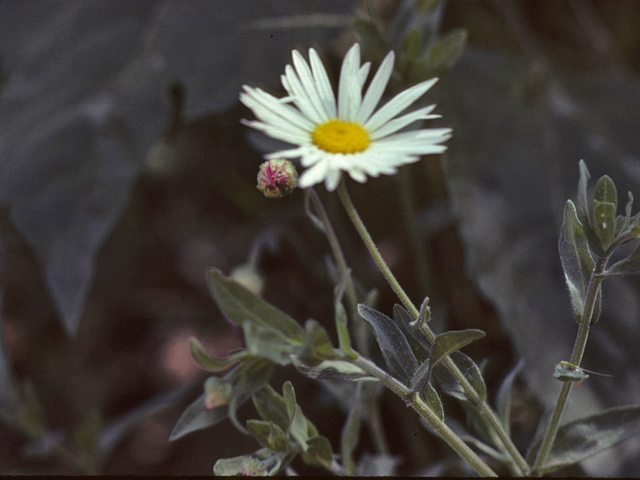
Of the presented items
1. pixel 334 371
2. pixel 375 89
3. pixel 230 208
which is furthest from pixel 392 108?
pixel 230 208

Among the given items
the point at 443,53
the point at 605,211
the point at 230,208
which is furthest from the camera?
the point at 230,208

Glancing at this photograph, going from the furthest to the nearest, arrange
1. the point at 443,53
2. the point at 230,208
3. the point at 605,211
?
the point at 230,208 < the point at 443,53 < the point at 605,211

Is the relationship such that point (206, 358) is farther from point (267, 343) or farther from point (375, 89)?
point (375, 89)

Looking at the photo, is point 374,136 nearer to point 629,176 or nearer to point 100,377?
point 629,176

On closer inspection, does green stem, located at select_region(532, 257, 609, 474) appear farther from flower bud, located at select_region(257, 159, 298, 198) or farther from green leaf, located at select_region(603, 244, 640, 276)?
flower bud, located at select_region(257, 159, 298, 198)

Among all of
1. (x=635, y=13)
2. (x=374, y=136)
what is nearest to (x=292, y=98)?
(x=374, y=136)

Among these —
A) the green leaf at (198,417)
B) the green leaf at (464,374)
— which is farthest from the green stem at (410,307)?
the green leaf at (198,417)
